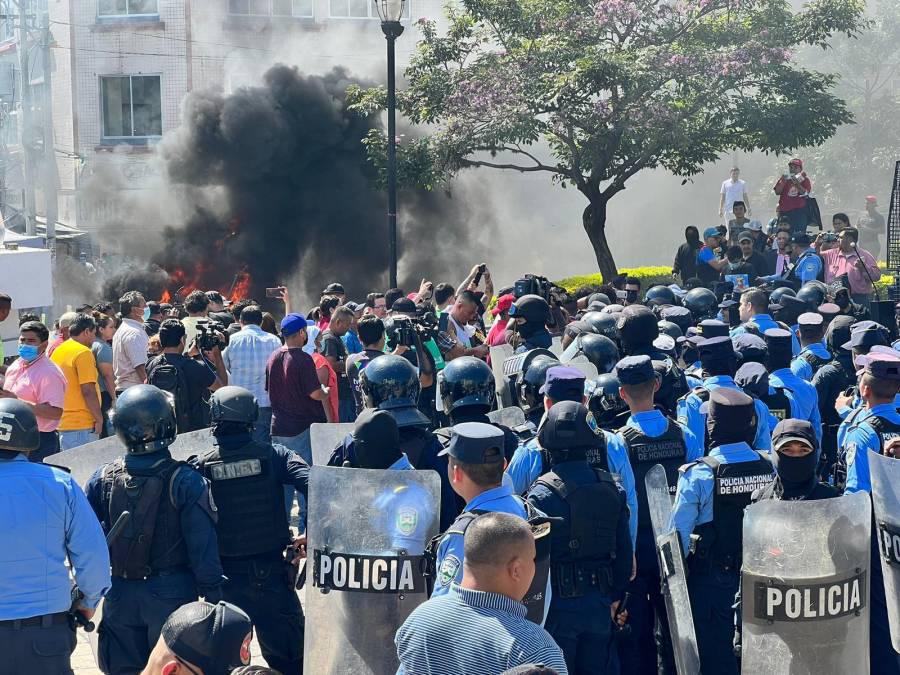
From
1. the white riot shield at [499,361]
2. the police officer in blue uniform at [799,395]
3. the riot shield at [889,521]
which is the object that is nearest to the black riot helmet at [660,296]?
the white riot shield at [499,361]

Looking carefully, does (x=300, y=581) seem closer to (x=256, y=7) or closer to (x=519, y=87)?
(x=519, y=87)

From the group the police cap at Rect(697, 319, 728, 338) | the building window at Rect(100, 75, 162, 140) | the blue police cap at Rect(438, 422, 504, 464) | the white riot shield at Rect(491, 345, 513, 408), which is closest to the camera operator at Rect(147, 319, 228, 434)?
the white riot shield at Rect(491, 345, 513, 408)

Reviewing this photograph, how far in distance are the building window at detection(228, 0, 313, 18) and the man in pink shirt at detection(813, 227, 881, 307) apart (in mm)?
19103

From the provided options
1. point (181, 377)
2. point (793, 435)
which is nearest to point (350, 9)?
point (181, 377)

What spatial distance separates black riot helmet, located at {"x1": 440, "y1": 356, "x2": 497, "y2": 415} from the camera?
5883 mm

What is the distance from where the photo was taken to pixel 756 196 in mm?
41688

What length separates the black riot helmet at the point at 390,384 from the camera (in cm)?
568

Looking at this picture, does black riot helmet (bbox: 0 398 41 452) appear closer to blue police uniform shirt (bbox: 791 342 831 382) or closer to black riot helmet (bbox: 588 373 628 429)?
black riot helmet (bbox: 588 373 628 429)

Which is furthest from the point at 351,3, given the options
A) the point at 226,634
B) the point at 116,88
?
the point at 226,634

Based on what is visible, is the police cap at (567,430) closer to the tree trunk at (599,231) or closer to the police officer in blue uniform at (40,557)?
the police officer in blue uniform at (40,557)

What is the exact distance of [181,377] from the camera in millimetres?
8797

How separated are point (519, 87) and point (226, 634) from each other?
14.8 metres

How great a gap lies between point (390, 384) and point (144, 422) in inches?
46.6

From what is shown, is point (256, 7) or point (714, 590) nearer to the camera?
point (714, 590)
